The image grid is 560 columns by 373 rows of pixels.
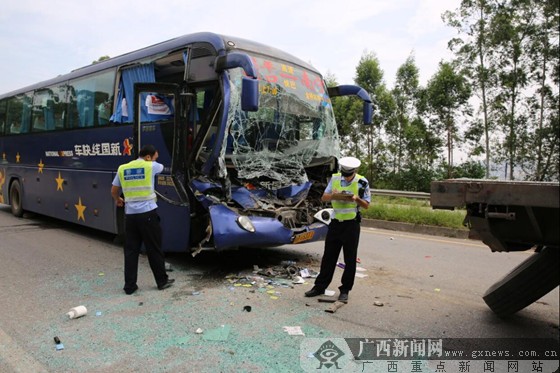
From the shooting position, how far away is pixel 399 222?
10773mm

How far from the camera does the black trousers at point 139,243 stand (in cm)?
506

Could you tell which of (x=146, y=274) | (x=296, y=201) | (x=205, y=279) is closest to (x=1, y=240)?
(x=146, y=274)

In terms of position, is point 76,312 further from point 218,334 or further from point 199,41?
point 199,41

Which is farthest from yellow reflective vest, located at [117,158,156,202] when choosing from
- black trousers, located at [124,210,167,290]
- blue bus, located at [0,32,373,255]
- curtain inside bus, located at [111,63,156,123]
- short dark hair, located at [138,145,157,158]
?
curtain inside bus, located at [111,63,156,123]

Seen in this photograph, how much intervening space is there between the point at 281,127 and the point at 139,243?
98.1 inches

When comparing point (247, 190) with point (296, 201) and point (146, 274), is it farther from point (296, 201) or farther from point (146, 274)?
point (146, 274)

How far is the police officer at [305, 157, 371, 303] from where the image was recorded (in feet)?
15.5

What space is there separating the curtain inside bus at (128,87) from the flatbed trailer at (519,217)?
15.7ft

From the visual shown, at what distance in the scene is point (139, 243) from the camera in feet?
16.9

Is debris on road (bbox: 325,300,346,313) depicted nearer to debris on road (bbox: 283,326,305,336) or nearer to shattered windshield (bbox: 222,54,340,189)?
debris on road (bbox: 283,326,305,336)

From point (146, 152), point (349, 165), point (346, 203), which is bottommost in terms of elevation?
point (346, 203)

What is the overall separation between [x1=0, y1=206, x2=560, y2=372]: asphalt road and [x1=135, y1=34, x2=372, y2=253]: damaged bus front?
62cm
